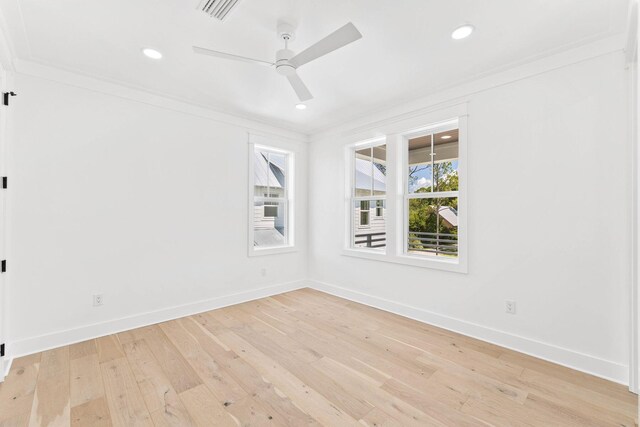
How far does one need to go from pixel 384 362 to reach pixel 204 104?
140 inches

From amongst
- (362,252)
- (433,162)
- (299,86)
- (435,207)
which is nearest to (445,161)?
(433,162)

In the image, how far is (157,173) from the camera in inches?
134

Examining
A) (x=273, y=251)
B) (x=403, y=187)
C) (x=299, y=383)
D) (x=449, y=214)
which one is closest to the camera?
(x=299, y=383)

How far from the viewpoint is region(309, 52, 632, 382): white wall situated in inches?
89.7

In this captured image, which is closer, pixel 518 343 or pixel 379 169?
pixel 518 343

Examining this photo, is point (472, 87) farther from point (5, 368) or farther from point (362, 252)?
point (5, 368)

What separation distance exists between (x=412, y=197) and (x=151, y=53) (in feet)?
10.2

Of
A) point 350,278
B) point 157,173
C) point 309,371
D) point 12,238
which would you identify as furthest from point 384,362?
point 12,238

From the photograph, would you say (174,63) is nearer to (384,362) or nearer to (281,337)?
(281,337)

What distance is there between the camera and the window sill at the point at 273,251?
427 centimetres

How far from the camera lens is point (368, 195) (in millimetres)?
4352

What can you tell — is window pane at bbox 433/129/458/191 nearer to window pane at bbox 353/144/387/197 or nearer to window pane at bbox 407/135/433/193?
window pane at bbox 407/135/433/193

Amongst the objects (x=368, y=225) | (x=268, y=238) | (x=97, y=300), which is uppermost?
(x=368, y=225)

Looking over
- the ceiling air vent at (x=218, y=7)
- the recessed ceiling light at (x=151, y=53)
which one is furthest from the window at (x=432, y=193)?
the recessed ceiling light at (x=151, y=53)
